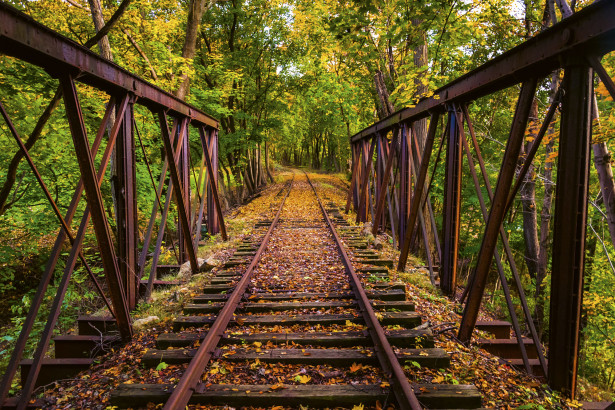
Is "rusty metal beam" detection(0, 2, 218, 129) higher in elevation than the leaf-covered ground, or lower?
higher

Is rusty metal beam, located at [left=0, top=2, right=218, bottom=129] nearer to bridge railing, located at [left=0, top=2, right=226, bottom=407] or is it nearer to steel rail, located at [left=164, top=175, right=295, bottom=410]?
bridge railing, located at [left=0, top=2, right=226, bottom=407]

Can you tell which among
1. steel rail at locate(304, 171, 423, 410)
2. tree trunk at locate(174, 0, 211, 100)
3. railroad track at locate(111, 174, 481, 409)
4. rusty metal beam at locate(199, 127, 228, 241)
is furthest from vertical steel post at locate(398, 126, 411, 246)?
tree trunk at locate(174, 0, 211, 100)

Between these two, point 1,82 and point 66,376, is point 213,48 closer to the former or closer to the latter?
point 1,82

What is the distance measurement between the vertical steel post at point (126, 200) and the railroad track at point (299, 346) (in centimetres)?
108

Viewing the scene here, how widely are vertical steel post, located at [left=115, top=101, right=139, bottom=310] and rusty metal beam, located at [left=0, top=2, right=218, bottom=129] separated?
16.6 inches

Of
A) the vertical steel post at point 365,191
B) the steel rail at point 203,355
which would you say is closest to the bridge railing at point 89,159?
the steel rail at point 203,355

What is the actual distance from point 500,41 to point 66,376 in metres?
13.1

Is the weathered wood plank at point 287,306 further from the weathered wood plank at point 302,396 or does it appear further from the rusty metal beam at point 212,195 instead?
the rusty metal beam at point 212,195

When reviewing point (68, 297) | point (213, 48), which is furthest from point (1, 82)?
point (213, 48)

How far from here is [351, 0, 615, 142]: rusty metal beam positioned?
2459mm

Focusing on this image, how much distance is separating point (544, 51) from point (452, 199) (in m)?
2.63

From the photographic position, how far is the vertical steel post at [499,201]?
3.46 metres

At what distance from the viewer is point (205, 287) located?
5.70 metres

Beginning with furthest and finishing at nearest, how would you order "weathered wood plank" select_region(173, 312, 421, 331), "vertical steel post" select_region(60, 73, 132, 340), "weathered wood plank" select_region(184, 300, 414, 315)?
"weathered wood plank" select_region(184, 300, 414, 315) < "weathered wood plank" select_region(173, 312, 421, 331) < "vertical steel post" select_region(60, 73, 132, 340)
